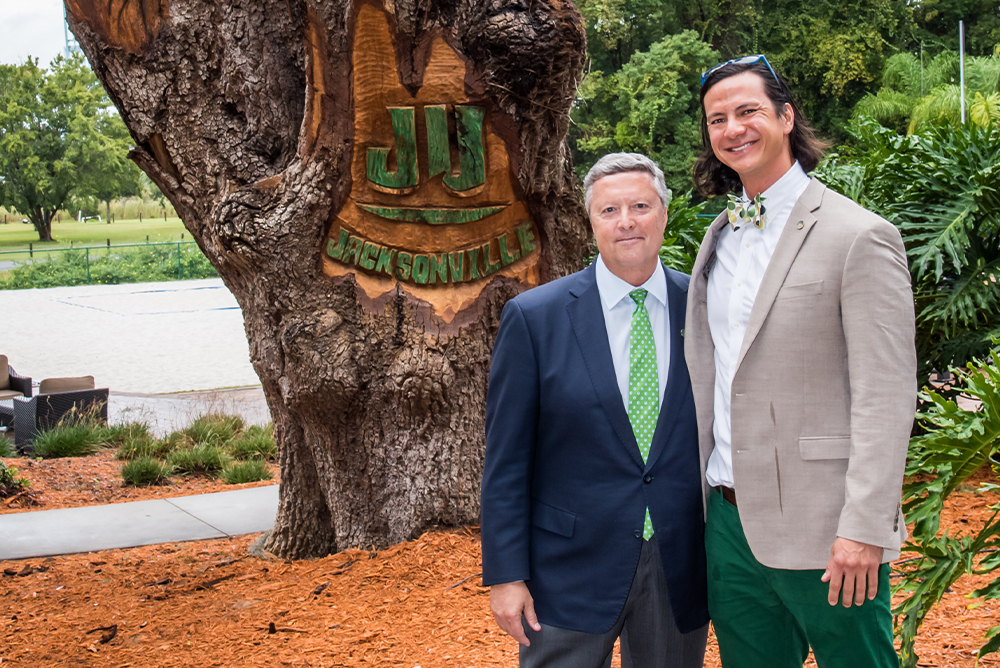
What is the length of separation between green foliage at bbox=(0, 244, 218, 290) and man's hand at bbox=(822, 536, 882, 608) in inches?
1245

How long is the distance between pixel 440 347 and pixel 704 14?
37.1 meters

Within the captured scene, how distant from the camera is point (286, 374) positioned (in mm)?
4109

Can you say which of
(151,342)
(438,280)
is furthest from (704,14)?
(438,280)

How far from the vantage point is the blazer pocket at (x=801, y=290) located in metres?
1.86

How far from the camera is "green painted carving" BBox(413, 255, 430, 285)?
4.02m

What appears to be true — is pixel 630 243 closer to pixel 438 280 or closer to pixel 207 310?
pixel 438 280

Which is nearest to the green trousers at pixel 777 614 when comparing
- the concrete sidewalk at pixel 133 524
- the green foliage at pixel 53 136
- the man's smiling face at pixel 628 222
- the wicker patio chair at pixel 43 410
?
the man's smiling face at pixel 628 222

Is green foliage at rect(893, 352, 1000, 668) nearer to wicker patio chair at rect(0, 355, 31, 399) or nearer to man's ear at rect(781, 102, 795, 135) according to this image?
man's ear at rect(781, 102, 795, 135)

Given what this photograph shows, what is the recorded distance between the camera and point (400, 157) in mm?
3855

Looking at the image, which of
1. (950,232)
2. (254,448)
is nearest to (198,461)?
(254,448)

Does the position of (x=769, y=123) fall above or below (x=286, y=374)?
above

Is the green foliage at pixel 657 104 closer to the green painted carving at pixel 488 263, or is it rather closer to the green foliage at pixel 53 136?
the green foliage at pixel 53 136

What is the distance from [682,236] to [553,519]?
4.57 metres

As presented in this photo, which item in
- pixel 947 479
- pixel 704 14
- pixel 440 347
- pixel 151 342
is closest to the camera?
pixel 947 479
